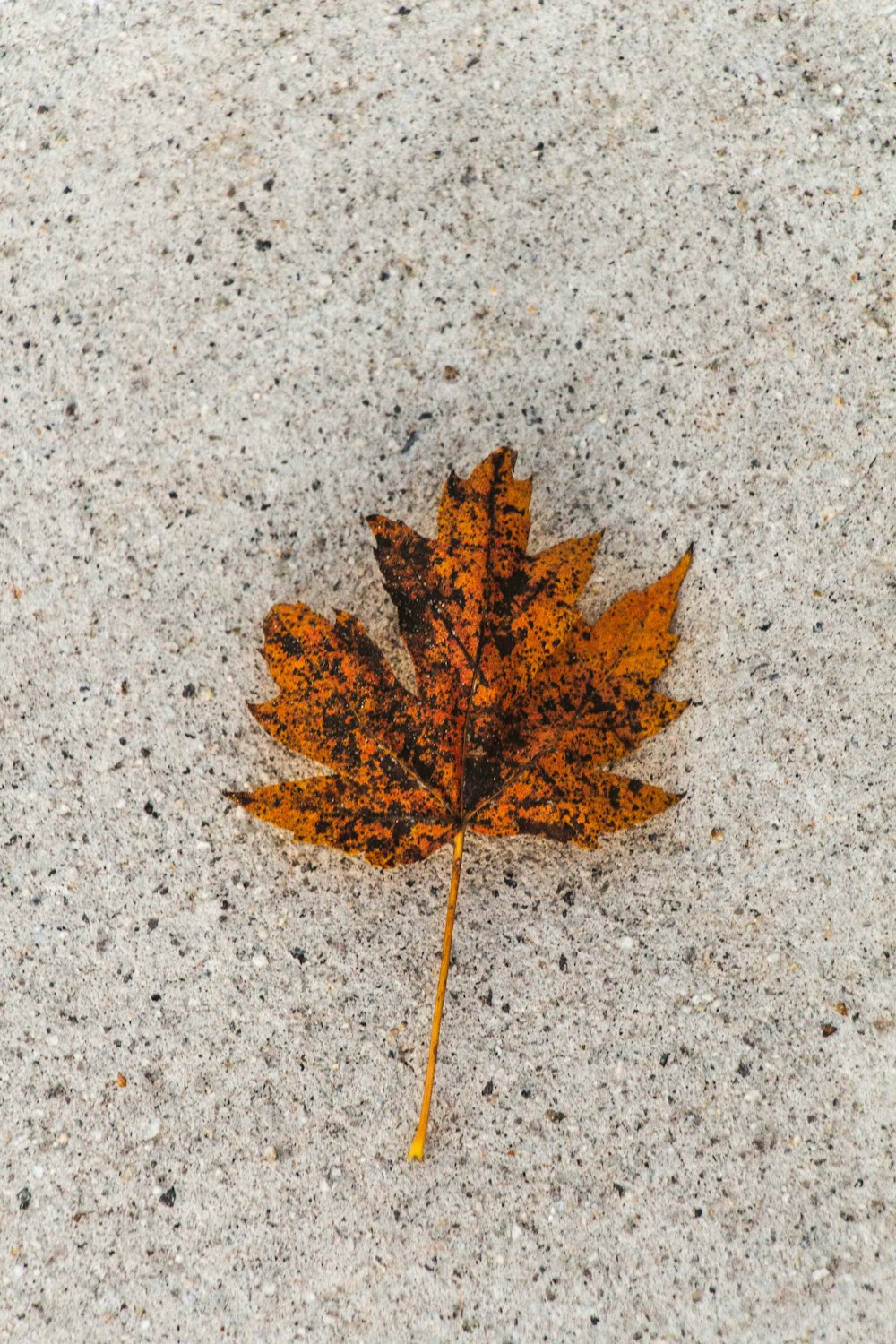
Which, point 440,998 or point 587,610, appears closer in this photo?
point 440,998

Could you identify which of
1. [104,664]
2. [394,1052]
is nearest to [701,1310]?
[394,1052]

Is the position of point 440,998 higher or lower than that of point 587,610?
lower

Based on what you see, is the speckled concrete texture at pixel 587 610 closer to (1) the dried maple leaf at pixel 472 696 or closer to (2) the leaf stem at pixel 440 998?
(2) the leaf stem at pixel 440 998

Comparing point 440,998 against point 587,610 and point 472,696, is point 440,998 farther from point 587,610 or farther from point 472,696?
point 587,610

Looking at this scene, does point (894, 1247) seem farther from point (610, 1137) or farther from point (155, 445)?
point (155, 445)

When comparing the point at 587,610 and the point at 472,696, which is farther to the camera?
the point at 587,610

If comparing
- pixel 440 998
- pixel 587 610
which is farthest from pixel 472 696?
pixel 440 998
